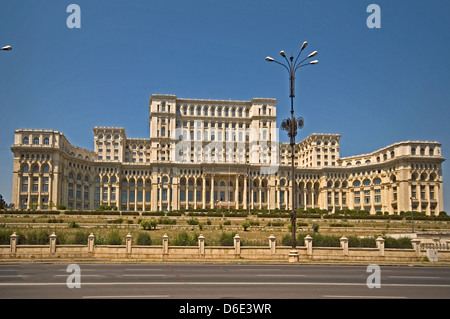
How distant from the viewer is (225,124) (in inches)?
5177

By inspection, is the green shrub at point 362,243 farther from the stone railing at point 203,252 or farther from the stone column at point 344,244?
the stone column at point 344,244

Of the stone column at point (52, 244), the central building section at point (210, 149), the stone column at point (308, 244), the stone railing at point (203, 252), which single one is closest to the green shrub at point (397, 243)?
the stone railing at point (203, 252)

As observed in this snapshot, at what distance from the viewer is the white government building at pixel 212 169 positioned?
103625 millimetres

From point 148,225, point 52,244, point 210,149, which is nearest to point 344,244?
point 52,244

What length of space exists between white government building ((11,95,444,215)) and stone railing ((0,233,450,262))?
69775 millimetres

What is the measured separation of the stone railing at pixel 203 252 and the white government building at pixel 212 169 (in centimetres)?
6978

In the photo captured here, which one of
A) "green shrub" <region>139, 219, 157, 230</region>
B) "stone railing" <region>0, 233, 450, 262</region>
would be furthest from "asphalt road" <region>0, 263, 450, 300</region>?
"green shrub" <region>139, 219, 157, 230</region>

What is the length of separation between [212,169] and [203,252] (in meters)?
82.8

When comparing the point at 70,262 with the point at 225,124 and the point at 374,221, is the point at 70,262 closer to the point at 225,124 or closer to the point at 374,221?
the point at 374,221

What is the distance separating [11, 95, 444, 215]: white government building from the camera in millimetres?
103625

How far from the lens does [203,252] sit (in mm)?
33625
